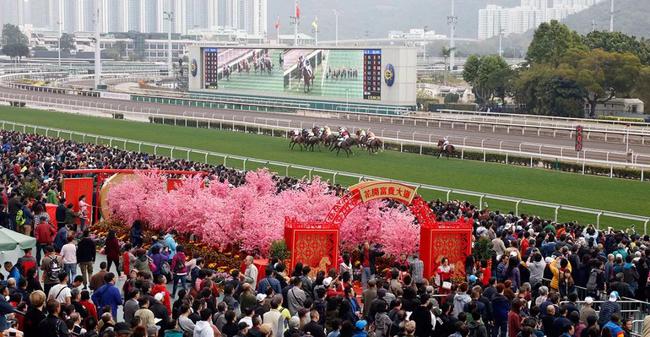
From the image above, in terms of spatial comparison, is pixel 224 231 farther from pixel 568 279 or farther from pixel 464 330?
pixel 464 330

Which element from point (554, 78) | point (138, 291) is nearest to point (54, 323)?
point (138, 291)

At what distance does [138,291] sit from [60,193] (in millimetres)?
10609

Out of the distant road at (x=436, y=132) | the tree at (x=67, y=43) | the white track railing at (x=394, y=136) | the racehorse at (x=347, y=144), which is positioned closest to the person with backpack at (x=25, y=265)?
the white track railing at (x=394, y=136)

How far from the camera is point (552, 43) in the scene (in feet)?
215

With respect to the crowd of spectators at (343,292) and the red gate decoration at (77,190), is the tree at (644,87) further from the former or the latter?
the red gate decoration at (77,190)

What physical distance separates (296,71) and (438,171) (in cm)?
2817

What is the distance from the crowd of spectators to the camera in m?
10.4

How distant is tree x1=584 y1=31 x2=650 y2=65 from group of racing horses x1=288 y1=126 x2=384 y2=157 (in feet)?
103

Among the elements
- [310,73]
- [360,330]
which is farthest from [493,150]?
[360,330]

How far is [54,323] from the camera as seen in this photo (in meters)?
10.2

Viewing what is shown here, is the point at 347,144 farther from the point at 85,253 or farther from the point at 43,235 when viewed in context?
the point at 85,253

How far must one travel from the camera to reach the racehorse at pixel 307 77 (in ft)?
189

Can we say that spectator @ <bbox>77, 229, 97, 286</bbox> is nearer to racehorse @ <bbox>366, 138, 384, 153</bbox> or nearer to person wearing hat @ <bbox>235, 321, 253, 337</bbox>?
person wearing hat @ <bbox>235, 321, 253, 337</bbox>

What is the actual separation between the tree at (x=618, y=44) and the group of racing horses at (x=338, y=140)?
3127 cm
